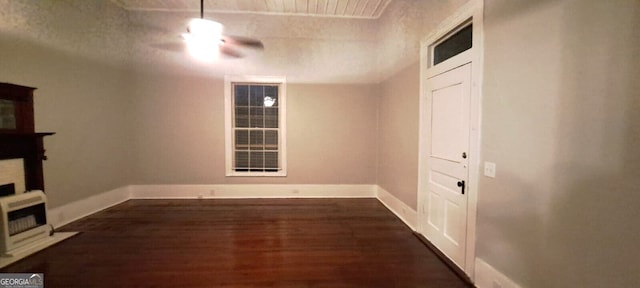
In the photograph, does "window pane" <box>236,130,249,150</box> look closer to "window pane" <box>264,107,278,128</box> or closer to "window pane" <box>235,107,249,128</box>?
"window pane" <box>235,107,249,128</box>

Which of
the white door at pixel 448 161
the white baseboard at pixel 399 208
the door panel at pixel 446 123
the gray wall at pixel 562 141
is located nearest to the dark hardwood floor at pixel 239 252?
the white baseboard at pixel 399 208

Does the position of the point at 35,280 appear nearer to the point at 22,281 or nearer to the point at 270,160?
the point at 22,281

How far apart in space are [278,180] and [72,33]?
382cm

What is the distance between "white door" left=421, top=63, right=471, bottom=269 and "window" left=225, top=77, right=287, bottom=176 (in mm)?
2834

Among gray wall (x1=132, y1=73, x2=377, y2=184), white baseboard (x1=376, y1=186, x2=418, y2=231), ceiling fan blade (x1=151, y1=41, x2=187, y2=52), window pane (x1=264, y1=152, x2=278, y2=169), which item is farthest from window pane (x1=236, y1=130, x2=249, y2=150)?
white baseboard (x1=376, y1=186, x2=418, y2=231)

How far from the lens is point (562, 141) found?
1361 mm

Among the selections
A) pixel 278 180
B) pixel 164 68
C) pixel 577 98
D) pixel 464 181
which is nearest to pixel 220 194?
pixel 278 180

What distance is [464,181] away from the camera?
86.3 inches

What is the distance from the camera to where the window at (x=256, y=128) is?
15.6 feet

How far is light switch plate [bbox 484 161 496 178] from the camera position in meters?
1.85

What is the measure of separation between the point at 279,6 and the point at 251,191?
11.5ft

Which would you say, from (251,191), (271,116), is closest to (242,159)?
(251,191)

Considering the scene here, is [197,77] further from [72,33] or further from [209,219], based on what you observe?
[209,219]

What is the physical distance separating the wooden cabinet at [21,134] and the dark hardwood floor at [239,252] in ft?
3.12
